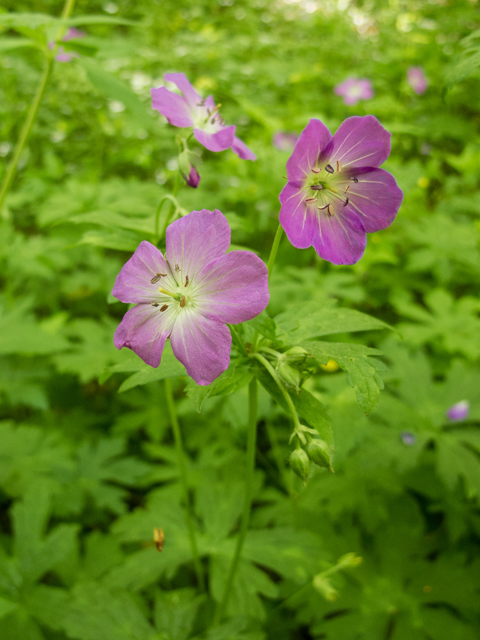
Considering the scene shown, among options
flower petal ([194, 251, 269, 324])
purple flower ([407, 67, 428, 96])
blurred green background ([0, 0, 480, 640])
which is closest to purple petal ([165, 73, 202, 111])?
blurred green background ([0, 0, 480, 640])

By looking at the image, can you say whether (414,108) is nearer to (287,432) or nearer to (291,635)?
(287,432)

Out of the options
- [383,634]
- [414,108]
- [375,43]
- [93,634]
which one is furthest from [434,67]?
[93,634]

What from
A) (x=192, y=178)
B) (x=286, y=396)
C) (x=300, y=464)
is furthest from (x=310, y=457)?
(x=192, y=178)

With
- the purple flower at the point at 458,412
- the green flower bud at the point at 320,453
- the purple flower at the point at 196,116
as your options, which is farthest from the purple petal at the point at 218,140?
the purple flower at the point at 458,412

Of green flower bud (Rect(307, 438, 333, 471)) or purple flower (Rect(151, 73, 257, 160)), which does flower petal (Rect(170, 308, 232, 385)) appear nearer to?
green flower bud (Rect(307, 438, 333, 471))

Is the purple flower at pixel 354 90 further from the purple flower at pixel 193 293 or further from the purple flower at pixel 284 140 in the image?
the purple flower at pixel 193 293

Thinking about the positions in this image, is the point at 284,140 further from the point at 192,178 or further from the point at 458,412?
the point at 192,178
